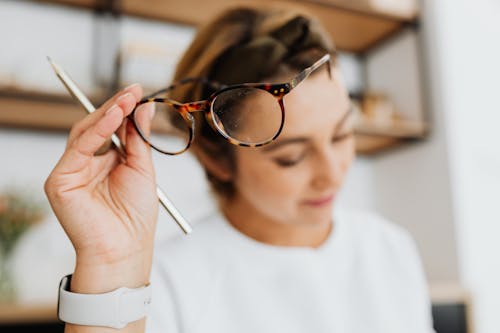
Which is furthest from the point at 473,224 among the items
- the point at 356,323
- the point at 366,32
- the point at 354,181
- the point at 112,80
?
the point at 112,80

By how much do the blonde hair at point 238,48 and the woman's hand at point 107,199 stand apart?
0.23 meters

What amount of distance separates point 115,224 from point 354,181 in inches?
61.7

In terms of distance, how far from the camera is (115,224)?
1.74ft

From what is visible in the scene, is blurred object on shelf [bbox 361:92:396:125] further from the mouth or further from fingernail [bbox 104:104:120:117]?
fingernail [bbox 104:104:120:117]

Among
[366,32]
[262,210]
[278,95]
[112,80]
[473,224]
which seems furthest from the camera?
[366,32]

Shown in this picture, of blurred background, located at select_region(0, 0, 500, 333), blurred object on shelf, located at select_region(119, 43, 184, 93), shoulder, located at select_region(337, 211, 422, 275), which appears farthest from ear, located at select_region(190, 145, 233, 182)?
blurred object on shelf, located at select_region(119, 43, 184, 93)

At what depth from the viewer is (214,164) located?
852 mm

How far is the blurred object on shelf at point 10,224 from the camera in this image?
128 cm

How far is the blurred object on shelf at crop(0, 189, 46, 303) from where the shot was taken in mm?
1276

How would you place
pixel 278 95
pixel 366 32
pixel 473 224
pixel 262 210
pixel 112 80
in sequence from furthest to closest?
1. pixel 366 32
2. pixel 473 224
3. pixel 112 80
4. pixel 262 210
5. pixel 278 95

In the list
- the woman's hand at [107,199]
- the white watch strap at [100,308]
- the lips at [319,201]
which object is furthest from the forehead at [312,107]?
the white watch strap at [100,308]

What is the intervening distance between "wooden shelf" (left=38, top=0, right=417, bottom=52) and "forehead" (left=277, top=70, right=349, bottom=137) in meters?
1.03

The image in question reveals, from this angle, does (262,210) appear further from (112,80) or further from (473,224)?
(473,224)

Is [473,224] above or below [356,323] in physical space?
above
